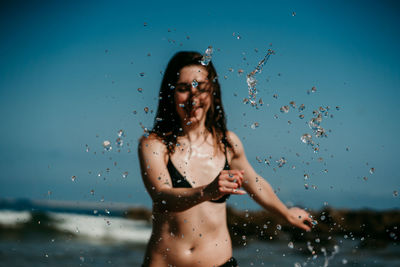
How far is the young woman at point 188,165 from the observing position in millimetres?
2852

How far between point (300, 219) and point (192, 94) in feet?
3.72

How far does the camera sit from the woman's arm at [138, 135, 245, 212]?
2387mm

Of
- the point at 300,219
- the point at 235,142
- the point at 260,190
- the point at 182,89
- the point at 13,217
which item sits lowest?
the point at 13,217

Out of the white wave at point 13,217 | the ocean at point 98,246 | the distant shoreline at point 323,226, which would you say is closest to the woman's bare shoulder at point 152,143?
the ocean at point 98,246

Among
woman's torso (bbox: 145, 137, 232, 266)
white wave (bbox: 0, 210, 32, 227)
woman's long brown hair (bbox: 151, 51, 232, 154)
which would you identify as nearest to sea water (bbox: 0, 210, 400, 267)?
white wave (bbox: 0, 210, 32, 227)

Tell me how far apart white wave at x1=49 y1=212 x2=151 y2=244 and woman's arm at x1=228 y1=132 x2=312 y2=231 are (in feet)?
35.2

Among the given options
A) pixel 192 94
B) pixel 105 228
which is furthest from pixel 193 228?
pixel 105 228

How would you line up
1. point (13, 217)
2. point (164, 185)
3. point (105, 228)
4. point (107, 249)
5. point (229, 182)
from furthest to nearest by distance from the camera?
point (13, 217)
point (105, 228)
point (107, 249)
point (164, 185)
point (229, 182)

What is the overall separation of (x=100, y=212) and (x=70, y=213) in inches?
117

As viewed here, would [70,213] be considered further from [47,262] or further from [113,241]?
Result: [47,262]

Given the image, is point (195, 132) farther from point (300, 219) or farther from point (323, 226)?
point (323, 226)

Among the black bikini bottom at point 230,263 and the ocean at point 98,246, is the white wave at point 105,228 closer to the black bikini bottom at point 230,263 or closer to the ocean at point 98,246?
the ocean at point 98,246

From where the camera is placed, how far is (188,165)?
117 inches

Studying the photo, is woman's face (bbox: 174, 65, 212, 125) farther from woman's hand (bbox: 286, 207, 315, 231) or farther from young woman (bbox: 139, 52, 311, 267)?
woman's hand (bbox: 286, 207, 315, 231)
